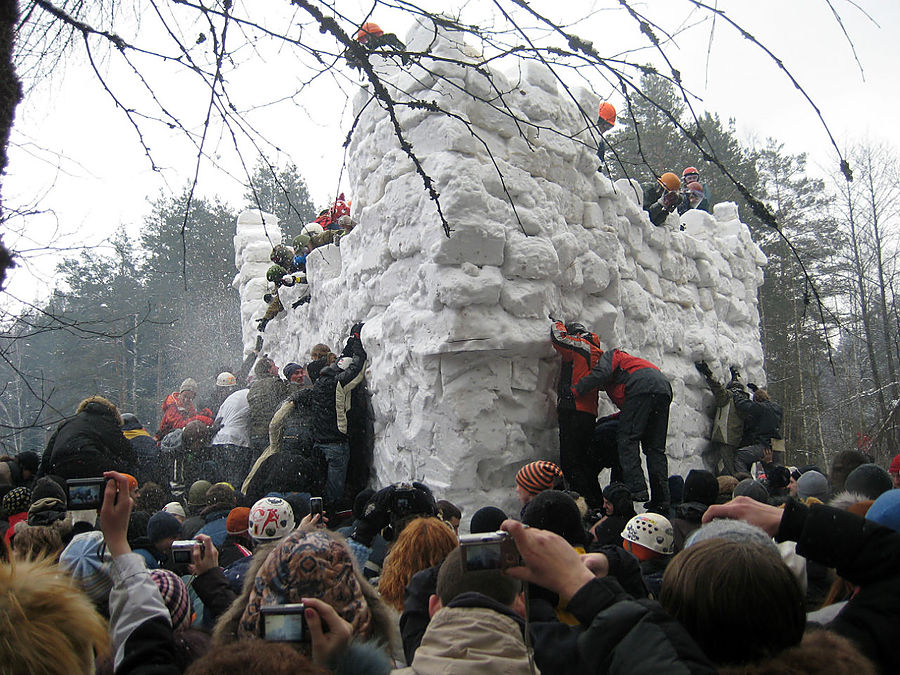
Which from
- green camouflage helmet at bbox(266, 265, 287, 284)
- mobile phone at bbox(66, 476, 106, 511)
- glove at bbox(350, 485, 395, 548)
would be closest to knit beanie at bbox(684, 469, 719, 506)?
glove at bbox(350, 485, 395, 548)

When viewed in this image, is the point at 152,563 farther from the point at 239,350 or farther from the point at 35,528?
the point at 239,350

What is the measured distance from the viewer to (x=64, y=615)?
1271 millimetres

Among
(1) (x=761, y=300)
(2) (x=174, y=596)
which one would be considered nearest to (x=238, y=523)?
(2) (x=174, y=596)

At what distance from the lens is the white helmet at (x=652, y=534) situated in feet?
9.01

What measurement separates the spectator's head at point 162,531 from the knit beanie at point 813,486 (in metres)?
3.99

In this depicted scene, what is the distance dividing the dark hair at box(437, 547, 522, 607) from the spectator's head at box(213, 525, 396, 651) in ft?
0.68

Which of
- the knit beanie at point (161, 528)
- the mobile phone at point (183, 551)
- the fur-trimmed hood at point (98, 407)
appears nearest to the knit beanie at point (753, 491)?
the mobile phone at point (183, 551)

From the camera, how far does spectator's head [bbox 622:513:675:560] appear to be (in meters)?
2.75

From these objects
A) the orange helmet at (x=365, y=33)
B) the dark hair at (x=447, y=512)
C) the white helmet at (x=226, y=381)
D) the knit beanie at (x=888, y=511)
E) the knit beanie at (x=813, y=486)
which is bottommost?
the dark hair at (x=447, y=512)

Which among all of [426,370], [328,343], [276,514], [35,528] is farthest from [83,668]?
[328,343]

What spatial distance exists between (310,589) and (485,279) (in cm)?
302

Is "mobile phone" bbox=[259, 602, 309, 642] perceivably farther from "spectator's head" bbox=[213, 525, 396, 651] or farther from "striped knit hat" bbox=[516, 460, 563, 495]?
"striped knit hat" bbox=[516, 460, 563, 495]

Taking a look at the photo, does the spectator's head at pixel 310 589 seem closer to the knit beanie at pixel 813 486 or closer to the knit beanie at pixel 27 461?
the knit beanie at pixel 813 486

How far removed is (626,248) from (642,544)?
394 cm
